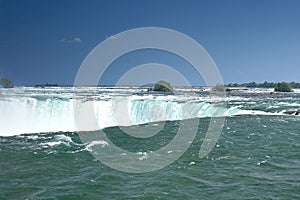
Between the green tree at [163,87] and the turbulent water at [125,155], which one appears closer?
the turbulent water at [125,155]

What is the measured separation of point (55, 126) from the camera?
76.9 feet

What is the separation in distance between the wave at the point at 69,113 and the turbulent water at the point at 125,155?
0.21ft

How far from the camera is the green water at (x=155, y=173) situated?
1051 cm

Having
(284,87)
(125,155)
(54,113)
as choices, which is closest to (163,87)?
(284,87)

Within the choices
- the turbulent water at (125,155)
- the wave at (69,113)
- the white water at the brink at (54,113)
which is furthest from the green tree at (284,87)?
the white water at the brink at (54,113)

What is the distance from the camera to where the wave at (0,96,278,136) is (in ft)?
73.3

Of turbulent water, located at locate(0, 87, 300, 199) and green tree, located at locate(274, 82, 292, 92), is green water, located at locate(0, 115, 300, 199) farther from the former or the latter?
green tree, located at locate(274, 82, 292, 92)

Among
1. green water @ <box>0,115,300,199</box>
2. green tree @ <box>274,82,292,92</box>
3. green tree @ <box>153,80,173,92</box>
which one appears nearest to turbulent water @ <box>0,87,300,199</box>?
green water @ <box>0,115,300,199</box>

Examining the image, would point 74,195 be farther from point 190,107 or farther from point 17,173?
point 190,107

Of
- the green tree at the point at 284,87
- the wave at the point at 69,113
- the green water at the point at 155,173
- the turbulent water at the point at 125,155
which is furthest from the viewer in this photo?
Answer: the green tree at the point at 284,87

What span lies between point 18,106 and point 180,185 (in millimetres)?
15335

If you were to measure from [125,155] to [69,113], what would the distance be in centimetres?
981

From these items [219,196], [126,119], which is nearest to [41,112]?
[126,119]

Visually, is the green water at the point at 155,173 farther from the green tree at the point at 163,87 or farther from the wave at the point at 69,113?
the green tree at the point at 163,87
